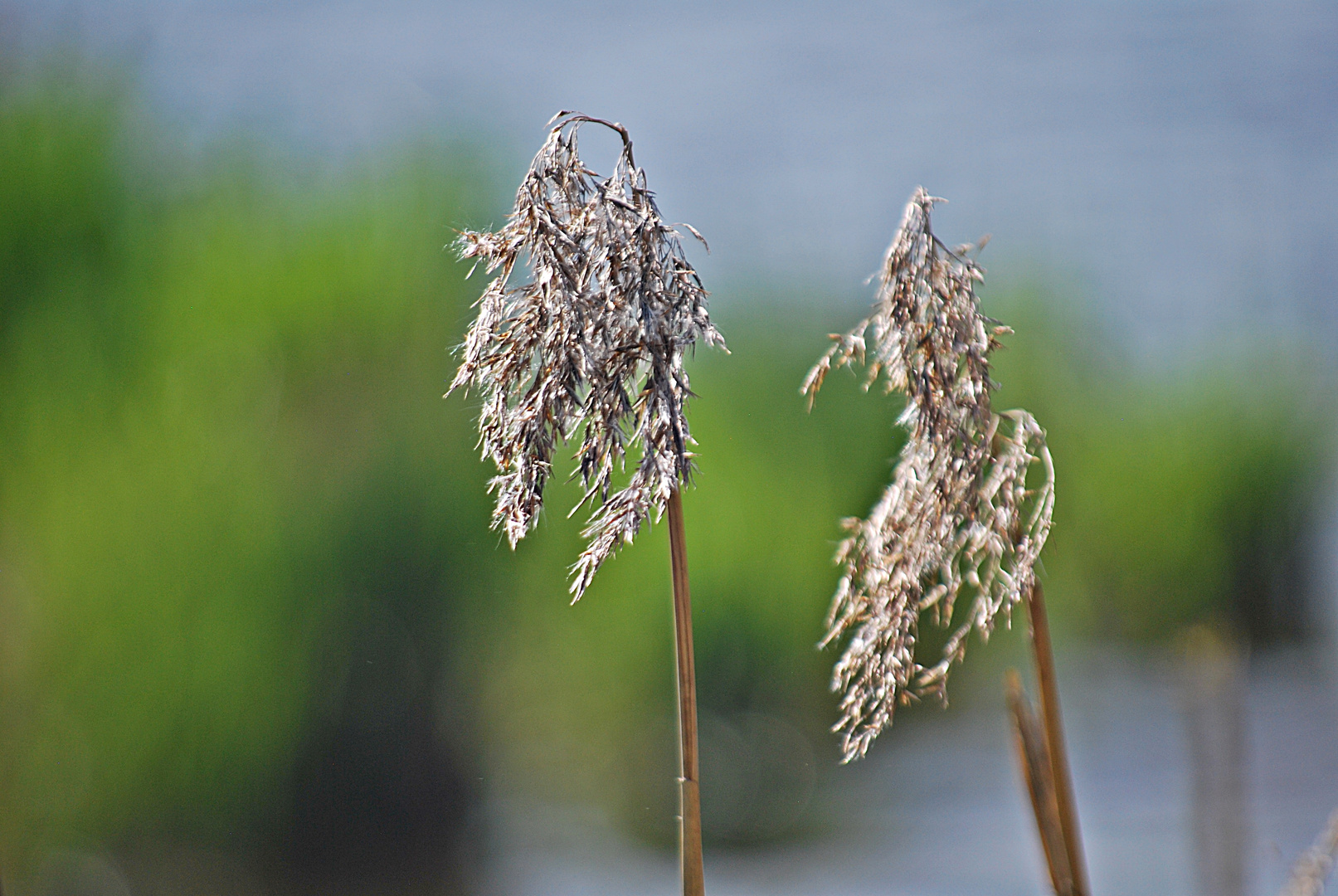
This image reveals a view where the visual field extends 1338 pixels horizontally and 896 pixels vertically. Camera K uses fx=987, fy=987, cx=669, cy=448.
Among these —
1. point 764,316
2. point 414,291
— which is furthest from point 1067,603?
point 414,291

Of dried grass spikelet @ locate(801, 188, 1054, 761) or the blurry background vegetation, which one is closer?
dried grass spikelet @ locate(801, 188, 1054, 761)

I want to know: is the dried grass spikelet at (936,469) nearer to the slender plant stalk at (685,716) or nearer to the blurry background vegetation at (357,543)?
the slender plant stalk at (685,716)

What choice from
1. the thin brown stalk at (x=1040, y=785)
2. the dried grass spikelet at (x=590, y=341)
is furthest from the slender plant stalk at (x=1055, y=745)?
the dried grass spikelet at (x=590, y=341)

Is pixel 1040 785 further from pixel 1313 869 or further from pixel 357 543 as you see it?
pixel 357 543

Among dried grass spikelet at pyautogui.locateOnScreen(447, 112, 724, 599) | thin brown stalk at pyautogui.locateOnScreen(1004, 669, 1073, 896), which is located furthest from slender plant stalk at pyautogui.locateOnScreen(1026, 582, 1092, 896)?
dried grass spikelet at pyautogui.locateOnScreen(447, 112, 724, 599)

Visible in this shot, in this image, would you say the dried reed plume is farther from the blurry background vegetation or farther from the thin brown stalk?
the blurry background vegetation

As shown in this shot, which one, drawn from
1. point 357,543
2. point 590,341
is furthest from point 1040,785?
point 357,543
